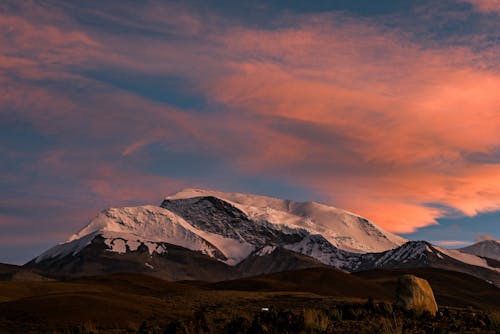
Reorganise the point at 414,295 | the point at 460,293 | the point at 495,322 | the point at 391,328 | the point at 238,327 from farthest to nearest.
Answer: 1. the point at 460,293
2. the point at 414,295
3. the point at 238,327
4. the point at 495,322
5. the point at 391,328

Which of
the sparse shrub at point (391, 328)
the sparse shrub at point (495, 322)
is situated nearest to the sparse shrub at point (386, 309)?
the sparse shrub at point (495, 322)

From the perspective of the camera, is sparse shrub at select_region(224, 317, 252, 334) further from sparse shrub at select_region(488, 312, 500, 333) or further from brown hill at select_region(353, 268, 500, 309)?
brown hill at select_region(353, 268, 500, 309)

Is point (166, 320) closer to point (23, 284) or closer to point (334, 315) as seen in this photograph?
point (334, 315)

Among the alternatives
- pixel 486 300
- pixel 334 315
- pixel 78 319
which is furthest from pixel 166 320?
pixel 486 300

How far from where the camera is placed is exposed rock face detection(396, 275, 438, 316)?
112ft

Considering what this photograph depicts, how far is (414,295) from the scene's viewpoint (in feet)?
113

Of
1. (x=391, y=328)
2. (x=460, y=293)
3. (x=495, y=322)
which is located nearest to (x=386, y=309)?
(x=495, y=322)

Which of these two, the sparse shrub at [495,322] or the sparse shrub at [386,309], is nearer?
the sparse shrub at [495,322]

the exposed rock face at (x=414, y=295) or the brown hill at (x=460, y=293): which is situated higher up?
the brown hill at (x=460, y=293)

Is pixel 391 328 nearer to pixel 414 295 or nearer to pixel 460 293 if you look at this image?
pixel 414 295

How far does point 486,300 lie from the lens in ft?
561

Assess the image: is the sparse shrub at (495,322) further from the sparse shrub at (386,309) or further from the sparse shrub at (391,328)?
the sparse shrub at (386,309)

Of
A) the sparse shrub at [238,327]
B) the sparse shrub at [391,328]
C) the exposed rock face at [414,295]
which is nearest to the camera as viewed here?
the sparse shrub at [391,328]

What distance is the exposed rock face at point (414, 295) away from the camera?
34.1m
